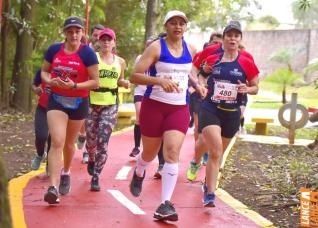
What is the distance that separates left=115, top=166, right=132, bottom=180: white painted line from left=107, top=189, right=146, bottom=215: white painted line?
1.00m

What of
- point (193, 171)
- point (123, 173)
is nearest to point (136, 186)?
point (193, 171)

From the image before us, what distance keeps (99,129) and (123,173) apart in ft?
5.36

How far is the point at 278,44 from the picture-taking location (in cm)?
4588

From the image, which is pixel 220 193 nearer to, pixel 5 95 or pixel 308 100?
pixel 5 95

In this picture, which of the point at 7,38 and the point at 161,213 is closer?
the point at 161,213

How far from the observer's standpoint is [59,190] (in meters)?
7.16

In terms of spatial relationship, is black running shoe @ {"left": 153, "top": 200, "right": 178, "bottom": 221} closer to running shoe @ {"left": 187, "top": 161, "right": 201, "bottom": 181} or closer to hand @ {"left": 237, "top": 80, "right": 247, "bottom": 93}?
hand @ {"left": 237, "top": 80, "right": 247, "bottom": 93}

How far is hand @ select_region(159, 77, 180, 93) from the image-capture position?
593 centimetres

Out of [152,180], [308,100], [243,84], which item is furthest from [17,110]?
[308,100]

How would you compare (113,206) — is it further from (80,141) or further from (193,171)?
(80,141)

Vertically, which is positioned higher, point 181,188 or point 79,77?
point 79,77

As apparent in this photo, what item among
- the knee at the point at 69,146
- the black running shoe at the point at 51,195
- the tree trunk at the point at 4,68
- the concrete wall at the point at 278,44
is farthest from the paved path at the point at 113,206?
the concrete wall at the point at 278,44

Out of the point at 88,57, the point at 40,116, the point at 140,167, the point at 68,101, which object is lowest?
the point at 140,167

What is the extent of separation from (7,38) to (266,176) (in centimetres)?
958
